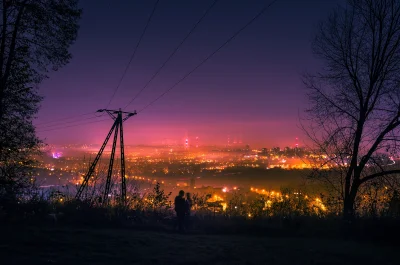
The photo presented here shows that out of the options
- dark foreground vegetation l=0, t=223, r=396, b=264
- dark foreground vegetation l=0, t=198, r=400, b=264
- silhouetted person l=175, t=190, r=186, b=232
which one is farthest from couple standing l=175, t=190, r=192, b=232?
dark foreground vegetation l=0, t=223, r=396, b=264

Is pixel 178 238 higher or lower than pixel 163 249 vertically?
lower

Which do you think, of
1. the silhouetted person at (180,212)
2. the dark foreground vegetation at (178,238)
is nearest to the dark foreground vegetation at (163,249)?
the dark foreground vegetation at (178,238)

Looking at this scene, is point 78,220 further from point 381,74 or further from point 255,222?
point 381,74

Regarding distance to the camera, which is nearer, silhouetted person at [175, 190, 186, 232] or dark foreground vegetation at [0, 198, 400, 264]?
dark foreground vegetation at [0, 198, 400, 264]

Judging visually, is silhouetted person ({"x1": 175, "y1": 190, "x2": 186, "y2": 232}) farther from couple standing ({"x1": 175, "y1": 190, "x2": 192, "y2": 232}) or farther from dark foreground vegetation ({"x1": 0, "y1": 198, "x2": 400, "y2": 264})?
dark foreground vegetation ({"x1": 0, "y1": 198, "x2": 400, "y2": 264})

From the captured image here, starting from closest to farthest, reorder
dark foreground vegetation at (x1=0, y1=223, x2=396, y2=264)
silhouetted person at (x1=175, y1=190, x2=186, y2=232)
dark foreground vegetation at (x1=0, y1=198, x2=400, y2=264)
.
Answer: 1. dark foreground vegetation at (x1=0, y1=223, x2=396, y2=264)
2. dark foreground vegetation at (x1=0, y1=198, x2=400, y2=264)
3. silhouetted person at (x1=175, y1=190, x2=186, y2=232)

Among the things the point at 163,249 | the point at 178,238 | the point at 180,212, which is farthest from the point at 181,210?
the point at 163,249

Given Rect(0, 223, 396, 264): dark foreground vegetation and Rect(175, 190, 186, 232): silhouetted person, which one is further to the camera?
Rect(175, 190, 186, 232): silhouetted person

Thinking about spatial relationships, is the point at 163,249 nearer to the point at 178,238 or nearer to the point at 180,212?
the point at 178,238

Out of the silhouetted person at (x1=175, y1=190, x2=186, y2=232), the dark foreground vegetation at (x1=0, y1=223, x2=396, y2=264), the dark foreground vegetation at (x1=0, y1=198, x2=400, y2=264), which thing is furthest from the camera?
the silhouetted person at (x1=175, y1=190, x2=186, y2=232)

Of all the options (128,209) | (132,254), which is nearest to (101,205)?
(128,209)

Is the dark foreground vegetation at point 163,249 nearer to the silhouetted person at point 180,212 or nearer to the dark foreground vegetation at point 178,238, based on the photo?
the dark foreground vegetation at point 178,238
